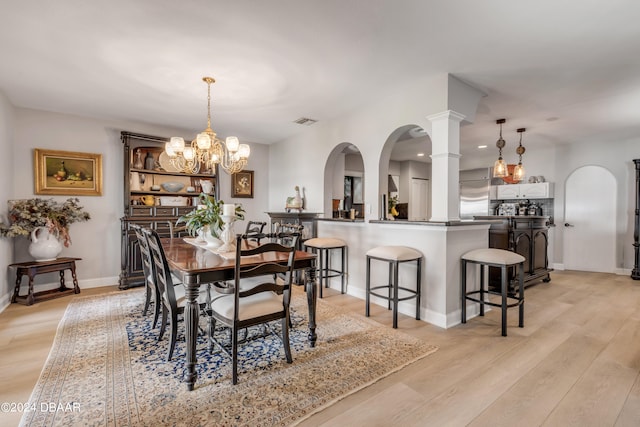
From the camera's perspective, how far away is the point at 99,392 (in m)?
1.89

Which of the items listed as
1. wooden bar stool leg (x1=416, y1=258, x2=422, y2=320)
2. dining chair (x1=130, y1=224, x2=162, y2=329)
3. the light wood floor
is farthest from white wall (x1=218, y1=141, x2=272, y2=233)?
wooden bar stool leg (x1=416, y1=258, x2=422, y2=320)

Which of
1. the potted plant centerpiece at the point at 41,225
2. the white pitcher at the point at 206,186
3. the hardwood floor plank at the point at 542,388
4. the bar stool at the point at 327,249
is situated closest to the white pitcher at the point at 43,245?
the potted plant centerpiece at the point at 41,225

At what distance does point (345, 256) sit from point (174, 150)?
2.56m

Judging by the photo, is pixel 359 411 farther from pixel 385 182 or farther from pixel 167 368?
pixel 385 182

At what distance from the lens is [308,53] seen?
266 centimetres

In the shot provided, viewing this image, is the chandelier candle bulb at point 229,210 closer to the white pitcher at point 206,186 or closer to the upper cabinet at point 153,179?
the upper cabinet at point 153,179

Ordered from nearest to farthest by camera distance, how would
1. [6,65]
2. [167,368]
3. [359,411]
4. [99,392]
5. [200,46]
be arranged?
[359,411] < [99,392] < [167,368] < [200,46] < [6,65]

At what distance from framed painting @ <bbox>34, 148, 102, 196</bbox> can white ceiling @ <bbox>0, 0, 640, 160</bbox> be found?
642mm

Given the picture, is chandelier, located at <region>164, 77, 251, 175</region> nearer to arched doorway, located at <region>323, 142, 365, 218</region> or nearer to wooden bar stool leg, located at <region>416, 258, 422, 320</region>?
arched doorway, located at <region>323, 142, 365, 218</region>

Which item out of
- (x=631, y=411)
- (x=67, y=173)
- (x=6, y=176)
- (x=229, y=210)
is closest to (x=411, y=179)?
(x=229, y=210)

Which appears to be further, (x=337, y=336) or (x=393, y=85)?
(x=393, y=85)

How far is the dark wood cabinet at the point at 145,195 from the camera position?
14.4 ft

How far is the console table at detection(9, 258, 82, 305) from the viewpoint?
3621 millimetres

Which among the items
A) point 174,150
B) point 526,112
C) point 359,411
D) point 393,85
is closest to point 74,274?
point 174,150
